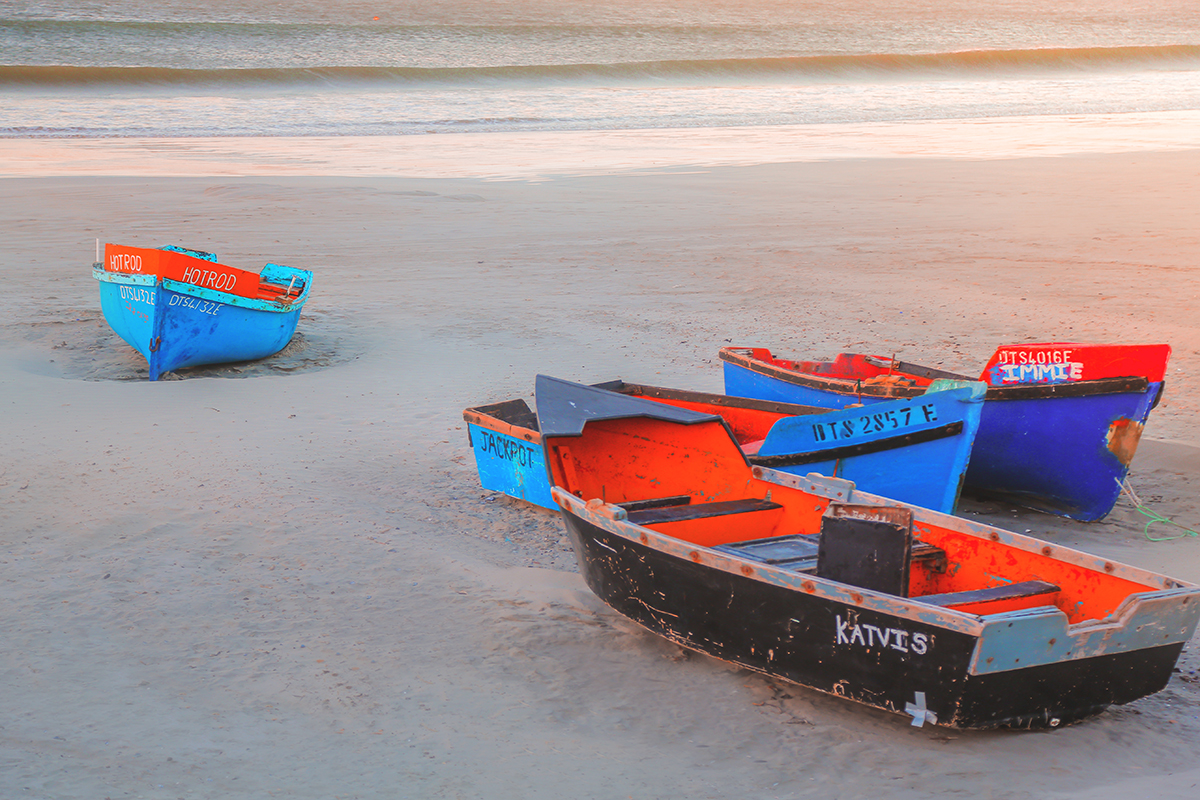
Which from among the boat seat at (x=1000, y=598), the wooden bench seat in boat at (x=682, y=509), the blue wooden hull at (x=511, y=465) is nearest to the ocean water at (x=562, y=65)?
the blue wooden hull at (x=511, y=465)

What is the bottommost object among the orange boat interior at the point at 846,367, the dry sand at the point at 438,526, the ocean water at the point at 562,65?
the dry sand at the point at 438,526

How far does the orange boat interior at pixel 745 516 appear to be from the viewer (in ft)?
13.3

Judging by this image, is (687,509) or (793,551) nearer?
(793,551)

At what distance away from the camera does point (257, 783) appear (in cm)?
354

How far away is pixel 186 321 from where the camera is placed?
873 centimetres

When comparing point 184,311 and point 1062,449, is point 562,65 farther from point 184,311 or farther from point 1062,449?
point 1062,449

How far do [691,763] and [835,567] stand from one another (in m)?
0.96

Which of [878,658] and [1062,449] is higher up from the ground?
[1062,449]

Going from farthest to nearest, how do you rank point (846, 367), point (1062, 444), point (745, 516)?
point (846, 367) < point (1062, 444) < point (745, 516)

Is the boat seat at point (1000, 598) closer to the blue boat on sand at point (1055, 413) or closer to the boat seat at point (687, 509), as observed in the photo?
the boat seat at point (687, 509)

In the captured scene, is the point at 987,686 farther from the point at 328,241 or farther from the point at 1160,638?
the point at 328,241

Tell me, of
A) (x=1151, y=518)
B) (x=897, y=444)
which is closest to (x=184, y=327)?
(x=897, y=444)

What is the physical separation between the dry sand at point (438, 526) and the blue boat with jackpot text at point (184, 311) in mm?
245

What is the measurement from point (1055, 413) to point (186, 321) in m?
6.58
